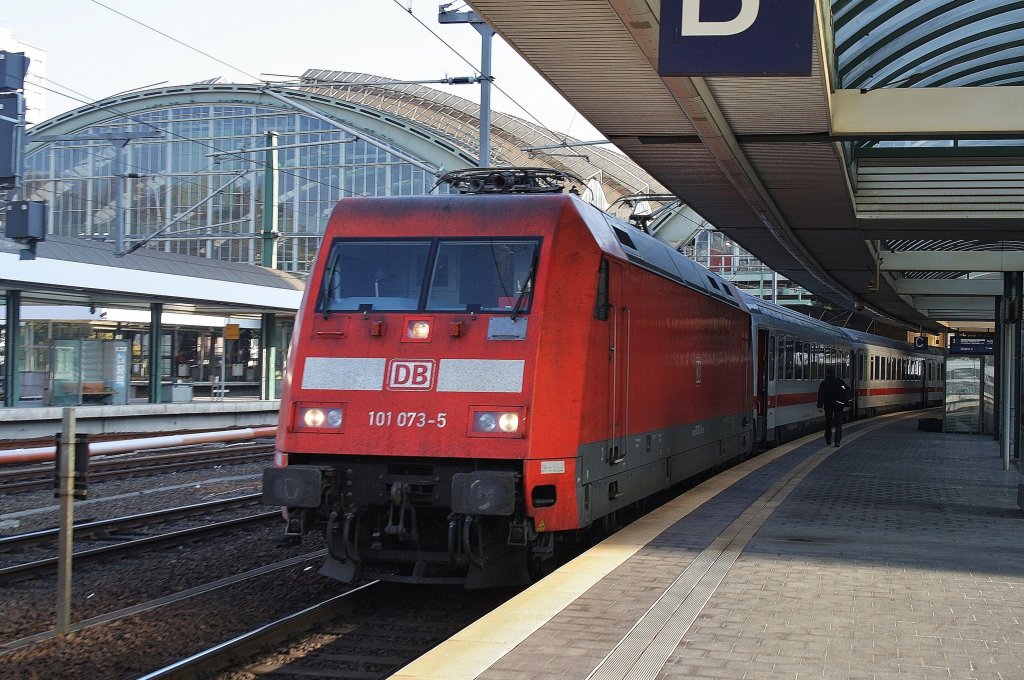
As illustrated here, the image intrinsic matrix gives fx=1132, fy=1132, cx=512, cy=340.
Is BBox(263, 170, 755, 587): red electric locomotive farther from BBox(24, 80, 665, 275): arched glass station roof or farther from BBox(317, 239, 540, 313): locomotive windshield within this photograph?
BBox(24, 80, 665, 275): arched glass station roof

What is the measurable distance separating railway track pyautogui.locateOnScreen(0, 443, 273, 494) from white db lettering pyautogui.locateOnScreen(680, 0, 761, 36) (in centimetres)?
1231

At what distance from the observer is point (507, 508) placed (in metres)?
7.96

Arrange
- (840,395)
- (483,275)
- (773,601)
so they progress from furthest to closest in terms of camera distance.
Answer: (840,395)
(483,275)
(773,601)

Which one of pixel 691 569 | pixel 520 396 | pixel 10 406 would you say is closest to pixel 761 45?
pixel 520 396

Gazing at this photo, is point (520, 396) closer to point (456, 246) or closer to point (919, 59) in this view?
point (456, 246)

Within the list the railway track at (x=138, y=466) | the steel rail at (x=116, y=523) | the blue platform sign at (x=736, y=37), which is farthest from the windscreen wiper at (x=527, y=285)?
the railway track at (x=138, y=466)

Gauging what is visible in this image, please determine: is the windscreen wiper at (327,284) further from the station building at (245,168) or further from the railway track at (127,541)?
the station building at (245,168)

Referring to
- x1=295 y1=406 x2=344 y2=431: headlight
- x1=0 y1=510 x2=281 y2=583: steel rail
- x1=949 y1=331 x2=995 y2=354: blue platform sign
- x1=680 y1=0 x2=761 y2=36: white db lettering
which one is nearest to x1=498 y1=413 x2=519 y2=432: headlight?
x1=295 y1=406 x2=344 y2=431: headlight

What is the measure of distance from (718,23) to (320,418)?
13.6ft

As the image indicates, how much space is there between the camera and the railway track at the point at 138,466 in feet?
53.5

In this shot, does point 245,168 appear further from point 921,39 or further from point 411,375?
point 411,375

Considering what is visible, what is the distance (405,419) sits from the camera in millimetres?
8555

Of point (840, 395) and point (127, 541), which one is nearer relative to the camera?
point (127, 541)

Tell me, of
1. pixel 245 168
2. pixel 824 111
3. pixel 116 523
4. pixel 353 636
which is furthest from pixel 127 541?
pixel 245 168
